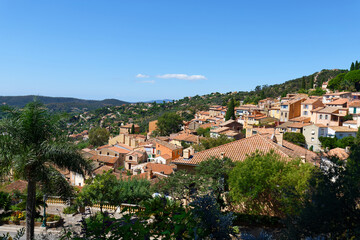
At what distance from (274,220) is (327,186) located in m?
8.04

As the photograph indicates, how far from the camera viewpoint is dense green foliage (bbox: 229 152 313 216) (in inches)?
499

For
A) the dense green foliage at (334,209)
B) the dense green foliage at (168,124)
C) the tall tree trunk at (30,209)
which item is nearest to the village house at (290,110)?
the dense green foliage at (168,124)

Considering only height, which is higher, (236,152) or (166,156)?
(236,152)

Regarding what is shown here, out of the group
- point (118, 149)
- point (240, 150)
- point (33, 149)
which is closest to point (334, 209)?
point (33, 149)

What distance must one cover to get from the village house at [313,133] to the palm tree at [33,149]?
47543 millimetres

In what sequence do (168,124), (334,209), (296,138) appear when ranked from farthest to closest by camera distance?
(168,124), (296,138), (334,209)

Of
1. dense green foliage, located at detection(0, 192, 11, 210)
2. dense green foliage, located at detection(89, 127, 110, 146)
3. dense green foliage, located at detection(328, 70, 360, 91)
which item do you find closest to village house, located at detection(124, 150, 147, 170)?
dense green foliage, located at detection(89, 127, 110, 146)

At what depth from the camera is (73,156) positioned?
31.7 feet

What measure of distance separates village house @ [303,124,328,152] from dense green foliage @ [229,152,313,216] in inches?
1504

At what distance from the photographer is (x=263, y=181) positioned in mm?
13023

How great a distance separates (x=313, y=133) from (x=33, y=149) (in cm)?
4985

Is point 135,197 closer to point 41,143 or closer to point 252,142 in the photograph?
point 41,143

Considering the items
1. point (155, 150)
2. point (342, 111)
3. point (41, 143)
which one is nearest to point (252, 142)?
point (41, 143)

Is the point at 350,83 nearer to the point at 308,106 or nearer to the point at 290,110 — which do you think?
the point at 308,106
